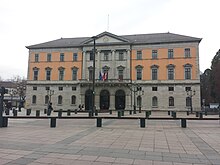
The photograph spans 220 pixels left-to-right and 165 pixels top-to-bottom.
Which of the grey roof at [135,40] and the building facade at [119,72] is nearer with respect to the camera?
the building facade at [119,72]

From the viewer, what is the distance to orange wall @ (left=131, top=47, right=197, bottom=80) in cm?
5097

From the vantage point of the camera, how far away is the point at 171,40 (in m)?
51.9

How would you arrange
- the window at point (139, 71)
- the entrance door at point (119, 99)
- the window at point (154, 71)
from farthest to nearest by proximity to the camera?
1. the window at point (139, 71)
2. the entrance door at point (119, 99)
3. the window at point (154, 71)

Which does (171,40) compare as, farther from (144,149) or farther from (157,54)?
(144,149)

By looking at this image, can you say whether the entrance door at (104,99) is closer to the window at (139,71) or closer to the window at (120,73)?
the window at (120,73)

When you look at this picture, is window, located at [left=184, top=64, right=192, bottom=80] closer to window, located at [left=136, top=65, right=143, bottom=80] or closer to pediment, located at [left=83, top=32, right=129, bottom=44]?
window, located at [left=136, top=65, right=143, bottom=80]

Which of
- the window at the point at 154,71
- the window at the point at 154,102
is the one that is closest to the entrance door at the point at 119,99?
the window at the point at 154,102

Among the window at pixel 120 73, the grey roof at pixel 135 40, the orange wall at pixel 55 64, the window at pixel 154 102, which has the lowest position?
the window at pixel 154 102

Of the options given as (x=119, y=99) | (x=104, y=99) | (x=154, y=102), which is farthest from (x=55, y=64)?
(x=154, y=102)

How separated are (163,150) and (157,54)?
155ft

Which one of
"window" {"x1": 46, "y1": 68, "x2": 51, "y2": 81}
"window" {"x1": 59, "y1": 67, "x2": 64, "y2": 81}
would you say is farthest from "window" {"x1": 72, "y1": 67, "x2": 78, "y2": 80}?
"window" {"x1": 46, "y1": 68, "x2": 51, "y2": 81}

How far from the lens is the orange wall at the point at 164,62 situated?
50969 millimetres

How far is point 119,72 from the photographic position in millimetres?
54625

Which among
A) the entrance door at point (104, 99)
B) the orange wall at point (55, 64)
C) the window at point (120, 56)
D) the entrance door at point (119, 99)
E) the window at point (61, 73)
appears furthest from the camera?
the window at point (61, 73)
